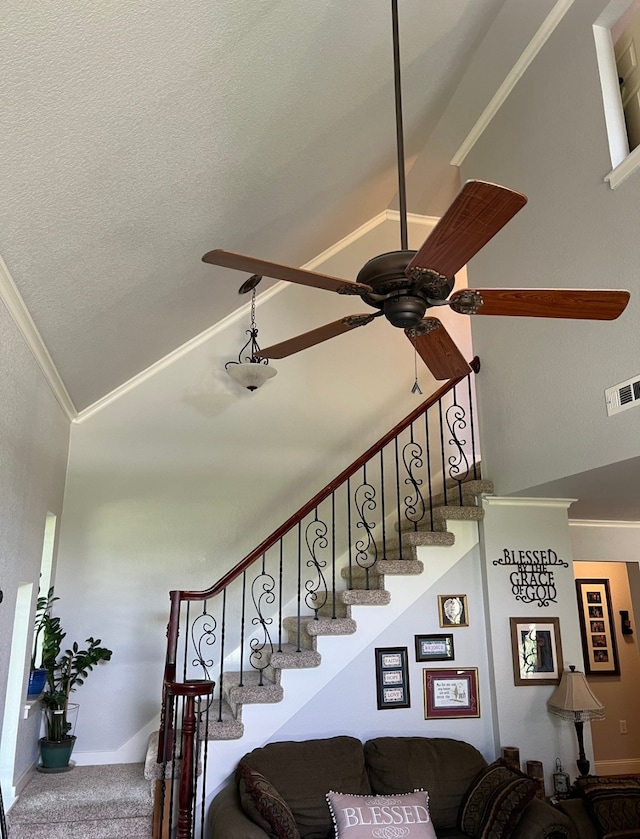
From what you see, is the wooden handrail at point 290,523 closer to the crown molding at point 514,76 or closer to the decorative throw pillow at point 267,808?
the decorative throw pillow at point 267,808

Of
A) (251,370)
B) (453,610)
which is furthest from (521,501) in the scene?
(251,370)

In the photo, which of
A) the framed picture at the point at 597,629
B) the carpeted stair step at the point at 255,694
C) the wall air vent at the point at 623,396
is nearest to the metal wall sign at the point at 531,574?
the wall air vent at the point at 623,396

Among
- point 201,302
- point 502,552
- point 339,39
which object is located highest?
point 339,39

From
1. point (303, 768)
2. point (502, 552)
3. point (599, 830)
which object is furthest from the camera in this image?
point (502, 552)

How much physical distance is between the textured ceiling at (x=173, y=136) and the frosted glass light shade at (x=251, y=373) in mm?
586

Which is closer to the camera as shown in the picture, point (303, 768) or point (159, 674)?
point (303, 768)

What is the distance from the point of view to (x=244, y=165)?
3359 millimetres

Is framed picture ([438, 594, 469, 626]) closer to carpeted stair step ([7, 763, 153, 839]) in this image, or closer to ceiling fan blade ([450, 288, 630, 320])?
carpeted stair step ([7, 763, 153, 839])

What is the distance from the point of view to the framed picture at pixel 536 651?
13.7ft

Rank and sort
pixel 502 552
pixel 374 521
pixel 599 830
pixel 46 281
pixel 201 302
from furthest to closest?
pixel 374 521 → pixel 201 302 → pixel 502 552 → pixel 599 830 → pixel 46 281

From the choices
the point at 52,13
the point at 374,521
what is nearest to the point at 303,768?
the point at 374,521

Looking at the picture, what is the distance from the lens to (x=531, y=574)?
→ 4.37 metres

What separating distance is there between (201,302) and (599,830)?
4.30 m

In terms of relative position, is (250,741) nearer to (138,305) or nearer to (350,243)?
(138,305)
